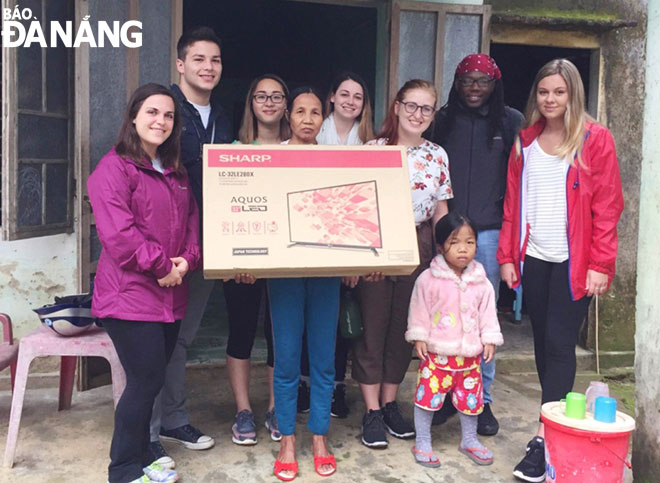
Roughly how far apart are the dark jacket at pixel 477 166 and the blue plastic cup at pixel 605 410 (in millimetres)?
1051

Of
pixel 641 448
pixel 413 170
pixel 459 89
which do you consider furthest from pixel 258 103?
pixel 641 448

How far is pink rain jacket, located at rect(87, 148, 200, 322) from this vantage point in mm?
2367

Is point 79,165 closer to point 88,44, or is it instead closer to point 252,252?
point 88,44

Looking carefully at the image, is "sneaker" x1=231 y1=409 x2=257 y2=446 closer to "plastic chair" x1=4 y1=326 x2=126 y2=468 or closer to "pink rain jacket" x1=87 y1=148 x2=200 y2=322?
"plastic chair" x1=4 y1=326 x2=126 y2=468

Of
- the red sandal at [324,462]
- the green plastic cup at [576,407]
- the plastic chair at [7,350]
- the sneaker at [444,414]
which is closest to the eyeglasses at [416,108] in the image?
the green plastic cup at [576,407]

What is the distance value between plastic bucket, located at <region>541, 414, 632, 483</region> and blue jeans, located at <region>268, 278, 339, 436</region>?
94 cm

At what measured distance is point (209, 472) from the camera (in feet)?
9.11

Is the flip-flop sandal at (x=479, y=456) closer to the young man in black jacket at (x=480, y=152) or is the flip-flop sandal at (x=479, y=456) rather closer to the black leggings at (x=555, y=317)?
the black leggings at (x=555, y=317)

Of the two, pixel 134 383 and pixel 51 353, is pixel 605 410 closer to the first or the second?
pixel 134 383

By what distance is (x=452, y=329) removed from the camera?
9.41 feet

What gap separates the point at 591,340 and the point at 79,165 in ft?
11.5

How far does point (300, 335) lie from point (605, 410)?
3.98ft

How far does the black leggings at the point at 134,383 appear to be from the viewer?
8.00 ft

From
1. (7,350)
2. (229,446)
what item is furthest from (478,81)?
(7,350)
